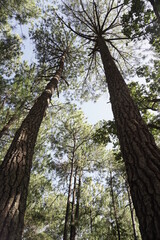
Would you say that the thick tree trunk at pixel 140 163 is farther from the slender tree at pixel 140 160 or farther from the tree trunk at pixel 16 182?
the tree trunk at pixel 16 182

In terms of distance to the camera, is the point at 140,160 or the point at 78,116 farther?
the point at 78,116

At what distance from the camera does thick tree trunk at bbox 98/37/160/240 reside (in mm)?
1390

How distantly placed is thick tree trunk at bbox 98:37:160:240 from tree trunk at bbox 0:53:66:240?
4.92 ft

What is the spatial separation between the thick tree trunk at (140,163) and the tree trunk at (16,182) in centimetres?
150

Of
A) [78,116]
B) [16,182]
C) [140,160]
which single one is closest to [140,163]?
[140,160]

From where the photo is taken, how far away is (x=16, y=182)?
242 cm

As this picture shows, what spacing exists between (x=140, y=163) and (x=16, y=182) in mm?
1819

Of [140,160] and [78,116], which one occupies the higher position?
[78,116]

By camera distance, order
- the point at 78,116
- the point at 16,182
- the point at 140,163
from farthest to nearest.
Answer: the point at 78,116
the point at 16,182
the point at 140,163

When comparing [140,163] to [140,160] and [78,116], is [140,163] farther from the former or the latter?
[78,116]

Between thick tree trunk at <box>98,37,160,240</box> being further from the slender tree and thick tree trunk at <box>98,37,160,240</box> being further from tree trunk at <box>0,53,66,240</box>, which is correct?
tree trunk at <box>0,53,66,240</box>

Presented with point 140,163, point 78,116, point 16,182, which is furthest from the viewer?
point 78,116

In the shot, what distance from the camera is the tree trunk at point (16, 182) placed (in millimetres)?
1949

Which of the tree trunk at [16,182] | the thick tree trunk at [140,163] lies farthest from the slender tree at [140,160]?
the tree trunk at [16,182]
